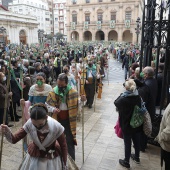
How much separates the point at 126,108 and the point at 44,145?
158 centimetres

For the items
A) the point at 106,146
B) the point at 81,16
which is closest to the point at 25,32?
the point at 81,16

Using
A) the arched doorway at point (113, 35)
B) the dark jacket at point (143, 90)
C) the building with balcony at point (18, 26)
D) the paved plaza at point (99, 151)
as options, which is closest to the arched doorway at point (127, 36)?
the arched doorway at point (113, 35)

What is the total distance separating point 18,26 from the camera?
35.2m

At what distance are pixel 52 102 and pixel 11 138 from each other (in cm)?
113

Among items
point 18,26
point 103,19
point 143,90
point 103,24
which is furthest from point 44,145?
point 103,19

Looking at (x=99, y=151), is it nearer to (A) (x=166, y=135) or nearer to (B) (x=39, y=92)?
(B) (x=39, y=92)

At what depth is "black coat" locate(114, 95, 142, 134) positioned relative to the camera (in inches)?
126

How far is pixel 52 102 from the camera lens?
328cm

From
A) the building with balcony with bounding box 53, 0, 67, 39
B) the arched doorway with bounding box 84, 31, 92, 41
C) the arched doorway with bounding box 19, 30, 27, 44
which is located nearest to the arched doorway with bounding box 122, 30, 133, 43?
the arched doorway with bounding box 84, 31, 92, 41

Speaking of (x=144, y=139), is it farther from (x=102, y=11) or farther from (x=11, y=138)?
(x=102, y=11)

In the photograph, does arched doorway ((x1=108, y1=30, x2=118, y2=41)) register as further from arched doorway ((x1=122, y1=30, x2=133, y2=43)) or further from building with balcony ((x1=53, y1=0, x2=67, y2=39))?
building with balcony ((x1=53, y1=0, x2=67, y2=39))

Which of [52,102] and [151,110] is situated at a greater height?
[52,102]

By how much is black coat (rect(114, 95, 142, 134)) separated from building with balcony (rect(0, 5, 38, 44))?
98.9 feet

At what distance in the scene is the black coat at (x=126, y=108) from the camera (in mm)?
3189
